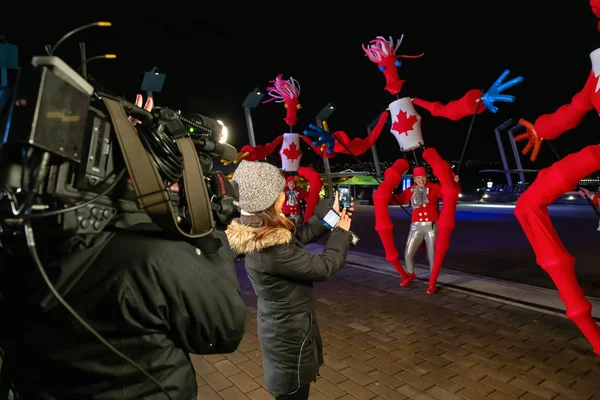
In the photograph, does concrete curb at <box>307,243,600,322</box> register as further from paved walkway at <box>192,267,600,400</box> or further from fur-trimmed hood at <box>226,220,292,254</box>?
fur-trimmed hood at <box>226,220,292,254</box>

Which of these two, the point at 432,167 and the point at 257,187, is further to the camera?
the point at 432,167

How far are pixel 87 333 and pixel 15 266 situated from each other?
358 millimetres

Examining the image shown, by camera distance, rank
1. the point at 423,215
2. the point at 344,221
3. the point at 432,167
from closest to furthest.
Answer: the point at 344,221 → the point at 432,167 → the point at 423,215

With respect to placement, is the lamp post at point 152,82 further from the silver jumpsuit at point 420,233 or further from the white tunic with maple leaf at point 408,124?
the silver jumpsuit at point 420,233

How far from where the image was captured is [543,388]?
116 inches

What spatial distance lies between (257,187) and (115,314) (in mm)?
1166

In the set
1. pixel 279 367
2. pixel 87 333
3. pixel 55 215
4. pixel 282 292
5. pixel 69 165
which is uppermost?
pixel 69 165

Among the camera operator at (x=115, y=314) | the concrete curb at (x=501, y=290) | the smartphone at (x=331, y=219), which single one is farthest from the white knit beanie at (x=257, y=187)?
the concrete curb at (x=501, y=290)

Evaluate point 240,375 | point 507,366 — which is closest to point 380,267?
point 507,366

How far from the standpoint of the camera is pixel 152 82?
11500 millimetres

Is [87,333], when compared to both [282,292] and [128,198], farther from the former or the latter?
[282,292]

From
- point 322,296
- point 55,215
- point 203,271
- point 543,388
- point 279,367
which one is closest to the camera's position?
point 55,215

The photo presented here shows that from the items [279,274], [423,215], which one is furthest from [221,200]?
[423,215]

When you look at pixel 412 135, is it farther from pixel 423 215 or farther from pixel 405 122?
pixel 423 215
